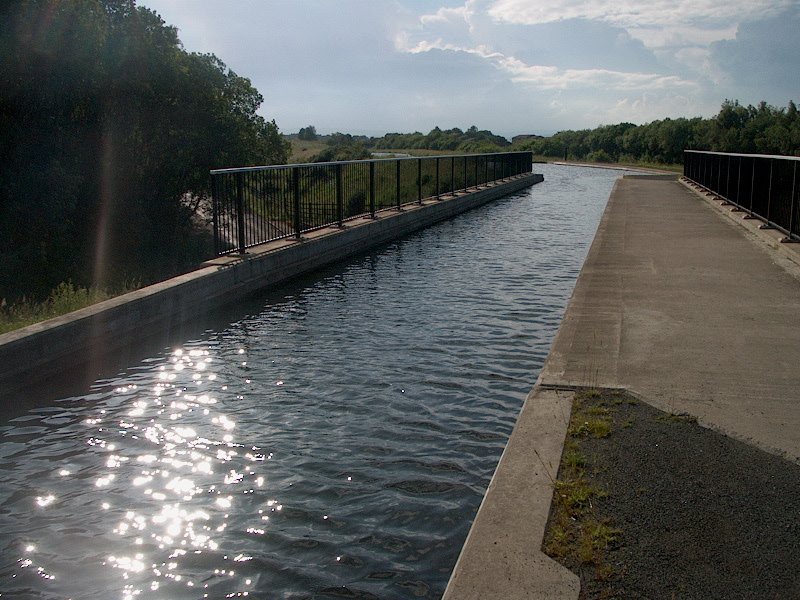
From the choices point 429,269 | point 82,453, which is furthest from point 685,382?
point 429,269

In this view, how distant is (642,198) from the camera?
28.6 metres

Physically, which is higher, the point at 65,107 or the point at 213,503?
the point at 65,107

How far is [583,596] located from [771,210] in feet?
50.1

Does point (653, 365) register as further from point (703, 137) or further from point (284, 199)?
point (703, 137)

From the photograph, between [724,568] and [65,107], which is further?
[65,107]

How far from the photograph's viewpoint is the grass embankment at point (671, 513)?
12.0 ft

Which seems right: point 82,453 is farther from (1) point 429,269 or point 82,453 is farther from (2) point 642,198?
(2) point 642,198

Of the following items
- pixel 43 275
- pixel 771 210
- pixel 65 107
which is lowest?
pixel 43 275

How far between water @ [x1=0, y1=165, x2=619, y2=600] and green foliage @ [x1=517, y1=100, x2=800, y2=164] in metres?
59.5

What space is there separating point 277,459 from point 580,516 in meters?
2.56

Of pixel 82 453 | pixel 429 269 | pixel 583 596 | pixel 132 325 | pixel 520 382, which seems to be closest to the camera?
pixel 583 596

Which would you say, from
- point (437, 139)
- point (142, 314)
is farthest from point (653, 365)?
point (437, 139)

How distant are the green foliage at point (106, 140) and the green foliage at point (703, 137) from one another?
160ft

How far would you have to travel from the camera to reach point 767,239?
1495cm
